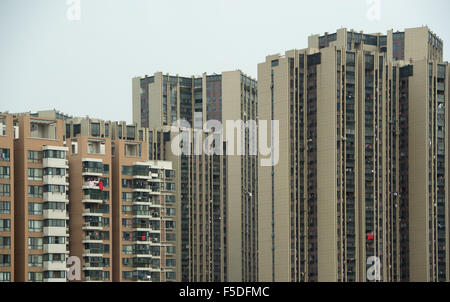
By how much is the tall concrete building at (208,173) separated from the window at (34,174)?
65.3 meters

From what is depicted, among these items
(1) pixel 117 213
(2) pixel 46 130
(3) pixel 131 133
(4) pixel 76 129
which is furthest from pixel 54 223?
(3) pixel 131 133

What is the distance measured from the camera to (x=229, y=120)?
16438 cm

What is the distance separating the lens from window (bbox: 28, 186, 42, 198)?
81562 millimetres

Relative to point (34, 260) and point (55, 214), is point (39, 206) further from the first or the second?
point (34, 260)

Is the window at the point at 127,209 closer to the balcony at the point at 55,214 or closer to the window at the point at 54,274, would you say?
the balcony at the point at 55,214

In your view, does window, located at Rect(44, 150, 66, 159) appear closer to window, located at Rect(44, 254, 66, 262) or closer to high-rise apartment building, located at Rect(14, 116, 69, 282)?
high-rise apartment building, located at Rect(14, 116, 69, 282)

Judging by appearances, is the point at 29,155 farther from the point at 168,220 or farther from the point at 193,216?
the point at 193,216

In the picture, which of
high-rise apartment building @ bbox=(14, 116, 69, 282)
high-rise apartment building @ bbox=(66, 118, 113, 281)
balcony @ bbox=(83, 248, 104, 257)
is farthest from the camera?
high-rise apartment building @ bbox=(66, 118, 113, 281)

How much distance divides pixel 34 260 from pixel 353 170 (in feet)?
169

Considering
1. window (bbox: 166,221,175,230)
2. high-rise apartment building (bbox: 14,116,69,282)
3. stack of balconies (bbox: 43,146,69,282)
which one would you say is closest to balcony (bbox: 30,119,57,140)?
high-rise apartment building (bbox: 14,116,69,282)

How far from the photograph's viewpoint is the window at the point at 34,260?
8112cm

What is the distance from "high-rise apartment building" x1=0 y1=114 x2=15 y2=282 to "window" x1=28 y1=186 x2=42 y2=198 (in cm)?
221

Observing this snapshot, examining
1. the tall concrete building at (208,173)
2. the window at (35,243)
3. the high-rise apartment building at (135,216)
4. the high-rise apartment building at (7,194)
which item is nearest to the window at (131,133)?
the tall concrete building at (208,173)
